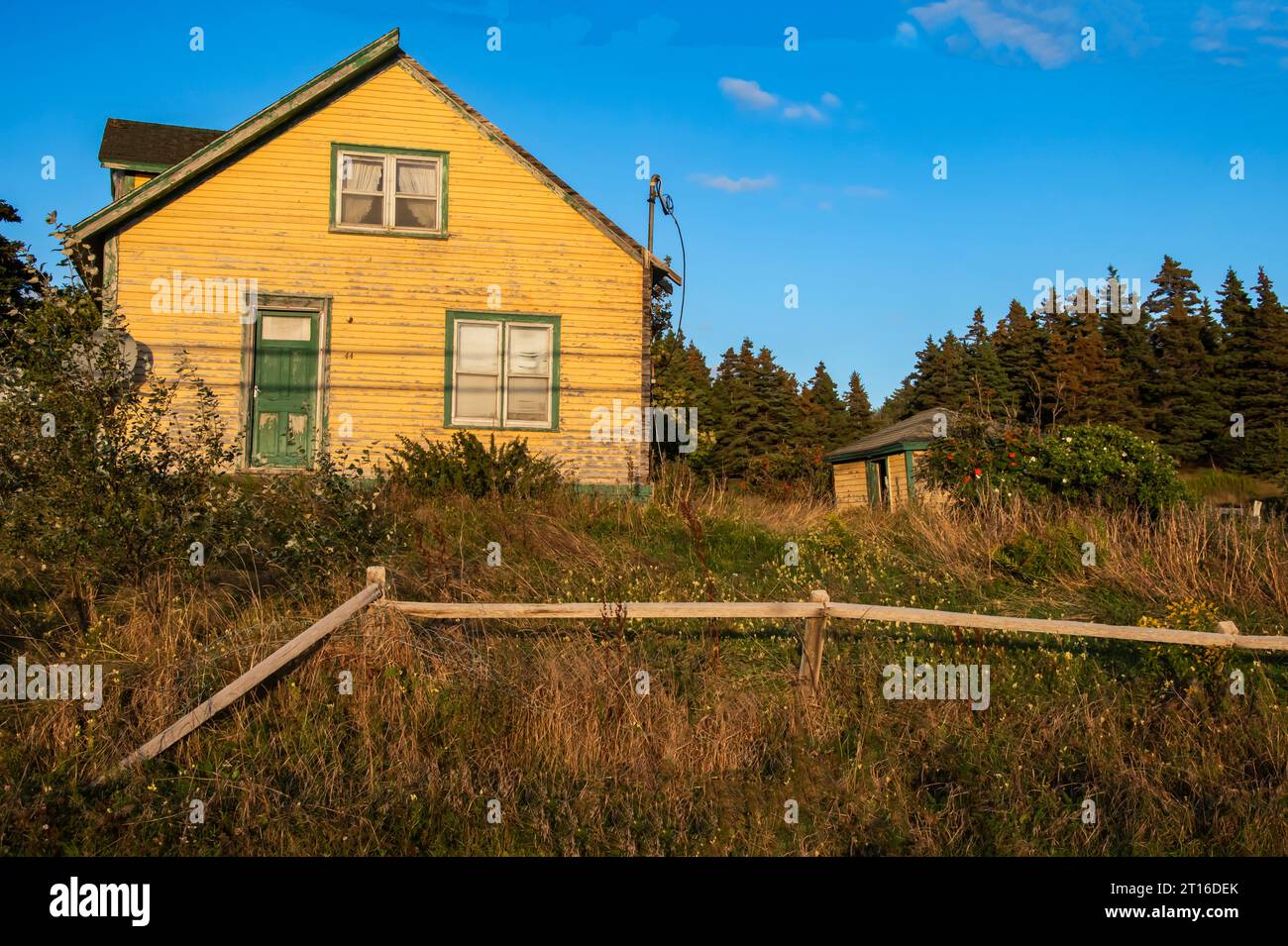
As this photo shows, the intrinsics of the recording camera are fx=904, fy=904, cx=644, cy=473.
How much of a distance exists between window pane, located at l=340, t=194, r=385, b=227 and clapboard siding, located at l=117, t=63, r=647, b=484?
0.85 ft

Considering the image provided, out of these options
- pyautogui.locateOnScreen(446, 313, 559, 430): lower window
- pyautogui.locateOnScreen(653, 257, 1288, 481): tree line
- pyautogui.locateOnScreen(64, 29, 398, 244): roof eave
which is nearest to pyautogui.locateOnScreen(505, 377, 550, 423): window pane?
pyautogui.locateOnScreen(446, 313, 559, 430): lower window

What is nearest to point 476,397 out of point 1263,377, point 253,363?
point 253,363

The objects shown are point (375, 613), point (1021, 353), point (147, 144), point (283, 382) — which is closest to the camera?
point (375, 613)

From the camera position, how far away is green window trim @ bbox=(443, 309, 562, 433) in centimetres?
1421

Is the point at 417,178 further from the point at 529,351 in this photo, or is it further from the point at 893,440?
the point at 893,440

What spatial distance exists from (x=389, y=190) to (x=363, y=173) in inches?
20.2

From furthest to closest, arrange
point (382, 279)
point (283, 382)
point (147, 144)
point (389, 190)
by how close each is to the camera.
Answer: point (147, 144), point (389, 190), point (382, 279), point (283, 382)

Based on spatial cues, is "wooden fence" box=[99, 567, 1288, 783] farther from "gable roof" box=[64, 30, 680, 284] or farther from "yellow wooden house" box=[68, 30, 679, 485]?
"gable roof" box=[64, 30, 680, 284]

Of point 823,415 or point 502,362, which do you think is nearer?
point 502,362

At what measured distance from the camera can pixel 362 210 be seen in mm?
14234

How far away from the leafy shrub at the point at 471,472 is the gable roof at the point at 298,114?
4.22 meters

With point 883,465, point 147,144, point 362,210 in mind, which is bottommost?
point 883,465

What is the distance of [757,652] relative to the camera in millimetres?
7047

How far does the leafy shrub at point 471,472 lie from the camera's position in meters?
12.0
